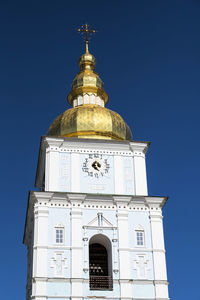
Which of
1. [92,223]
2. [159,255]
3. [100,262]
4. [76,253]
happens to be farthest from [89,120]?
[159,255]

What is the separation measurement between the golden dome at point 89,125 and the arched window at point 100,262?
16.5ft

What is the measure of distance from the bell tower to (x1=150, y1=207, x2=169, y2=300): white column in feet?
0.13

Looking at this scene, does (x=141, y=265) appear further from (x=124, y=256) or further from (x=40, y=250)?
(x=40, y=250)

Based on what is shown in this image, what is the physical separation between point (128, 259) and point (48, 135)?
24.8 ft

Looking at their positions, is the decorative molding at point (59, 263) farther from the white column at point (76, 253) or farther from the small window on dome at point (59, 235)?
the small window on dome at point (59, 235)

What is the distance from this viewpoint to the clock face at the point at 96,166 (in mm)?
26922

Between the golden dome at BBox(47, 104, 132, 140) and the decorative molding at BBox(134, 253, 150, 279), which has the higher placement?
the golden dome at BBox(47, 104, 132, 140)

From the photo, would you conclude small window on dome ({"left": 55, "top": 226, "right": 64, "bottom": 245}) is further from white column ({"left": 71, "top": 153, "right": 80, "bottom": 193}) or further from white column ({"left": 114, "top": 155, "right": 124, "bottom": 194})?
white column ({"left": 114, "top": 155, "right": 124, "bottom": 194})

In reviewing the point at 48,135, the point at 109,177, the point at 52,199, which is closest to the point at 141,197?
the point at 109,177

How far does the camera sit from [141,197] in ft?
85.1

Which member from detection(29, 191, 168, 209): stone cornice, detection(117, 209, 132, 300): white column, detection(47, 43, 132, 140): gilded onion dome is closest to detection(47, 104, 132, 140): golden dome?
detection(47, 43, 132, 140): gilded onion dome

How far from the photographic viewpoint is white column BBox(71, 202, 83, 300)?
23.5 meters

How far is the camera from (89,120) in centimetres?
2822

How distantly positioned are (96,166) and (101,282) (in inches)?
211
